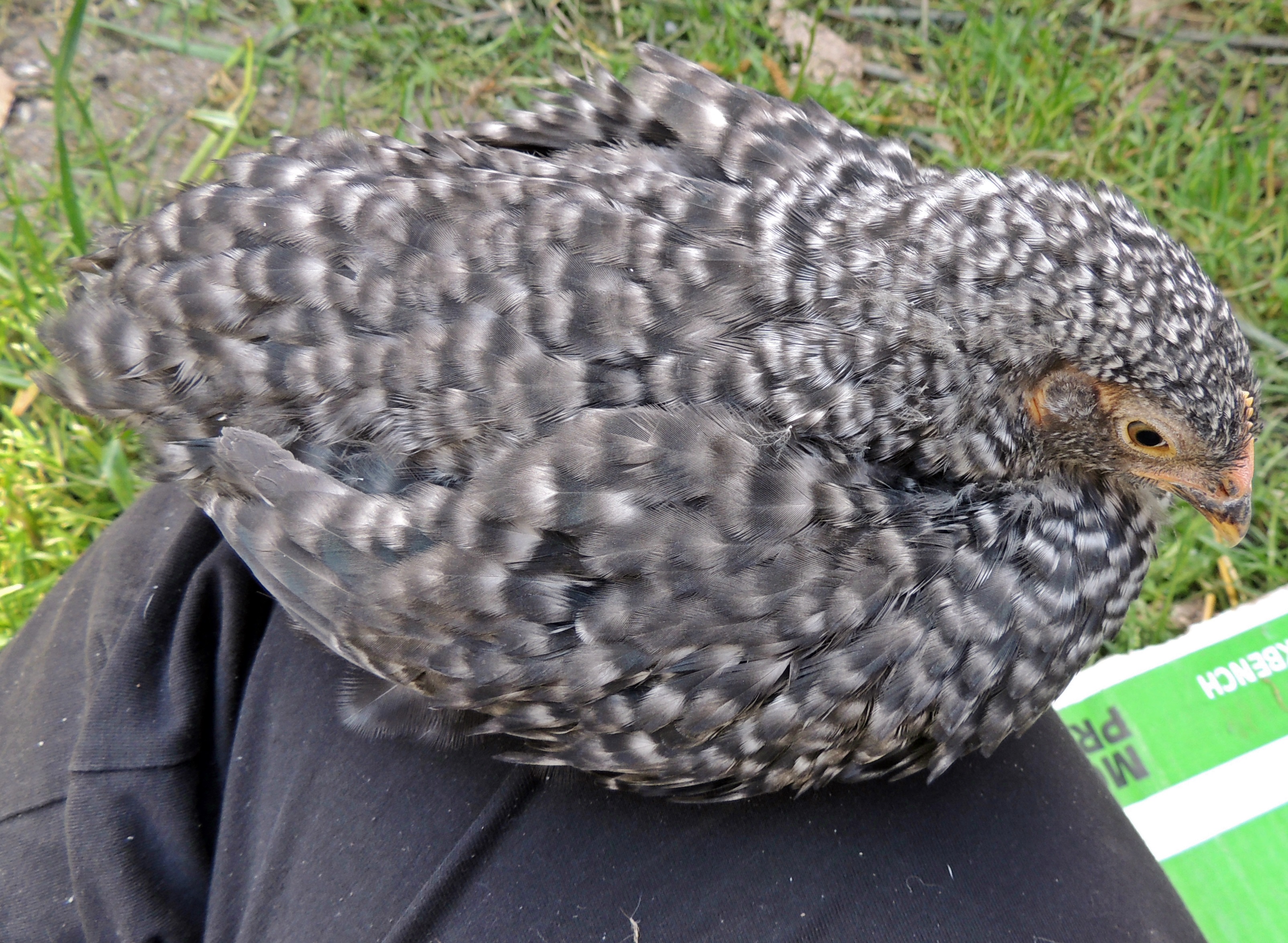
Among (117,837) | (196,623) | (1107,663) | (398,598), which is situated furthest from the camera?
(1107,663)

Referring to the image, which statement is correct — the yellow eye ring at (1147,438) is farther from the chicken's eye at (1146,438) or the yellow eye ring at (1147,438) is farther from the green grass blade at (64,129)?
the green grass blade at (64,129)

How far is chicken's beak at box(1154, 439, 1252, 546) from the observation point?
4.66 ft

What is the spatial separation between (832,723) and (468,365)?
634 millimetres

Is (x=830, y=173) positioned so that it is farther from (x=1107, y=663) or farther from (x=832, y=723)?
(x=1107, y=663)

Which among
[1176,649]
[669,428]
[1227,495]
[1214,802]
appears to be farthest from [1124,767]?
[669,428]

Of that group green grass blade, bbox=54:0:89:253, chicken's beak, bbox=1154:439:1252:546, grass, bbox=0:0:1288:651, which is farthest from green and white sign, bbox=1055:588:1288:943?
green grass blade, bbox=54:0:89:253

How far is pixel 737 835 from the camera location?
1388 millimetres

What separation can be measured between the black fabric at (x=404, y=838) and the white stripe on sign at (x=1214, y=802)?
2.15 ft

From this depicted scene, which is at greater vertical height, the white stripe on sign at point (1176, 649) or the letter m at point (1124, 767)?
the white stripe on sign at point (1176, 649)

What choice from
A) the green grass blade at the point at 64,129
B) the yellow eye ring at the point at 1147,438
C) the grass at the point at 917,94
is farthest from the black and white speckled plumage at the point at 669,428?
the grass at the point at 917,94

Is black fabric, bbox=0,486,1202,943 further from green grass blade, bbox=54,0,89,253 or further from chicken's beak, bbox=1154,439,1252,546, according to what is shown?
green grass blade, bbox=54,0,89,253

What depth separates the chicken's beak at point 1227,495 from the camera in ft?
4.66

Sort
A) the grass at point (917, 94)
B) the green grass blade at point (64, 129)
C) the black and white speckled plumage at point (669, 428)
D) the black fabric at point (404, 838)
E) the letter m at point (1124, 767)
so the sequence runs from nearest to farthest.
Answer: the black and white speckled plumage at point (669, 428) → the black fabric at point (404, 838) → the green grass blade at point (64, 129) → the letter m at point (1124, 767) → the grass at point (917, 94)

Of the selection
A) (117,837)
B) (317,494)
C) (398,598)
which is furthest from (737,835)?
(117,837)
